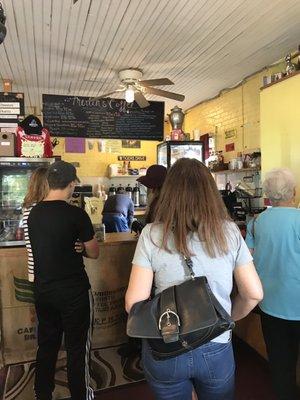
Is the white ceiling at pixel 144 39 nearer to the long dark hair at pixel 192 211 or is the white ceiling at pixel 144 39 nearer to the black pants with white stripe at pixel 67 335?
the long dark hair at pixel 192 211

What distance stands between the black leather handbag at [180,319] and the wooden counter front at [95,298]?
6.47 feet

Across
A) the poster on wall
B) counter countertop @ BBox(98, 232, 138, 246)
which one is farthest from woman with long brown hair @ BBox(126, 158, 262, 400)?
the poster on wall

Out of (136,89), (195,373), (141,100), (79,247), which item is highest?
(136,89)

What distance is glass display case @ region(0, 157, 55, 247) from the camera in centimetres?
296

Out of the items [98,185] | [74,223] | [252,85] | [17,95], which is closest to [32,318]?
[74,223]

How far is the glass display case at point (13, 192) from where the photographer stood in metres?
2.96

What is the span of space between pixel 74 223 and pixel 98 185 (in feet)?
18.9

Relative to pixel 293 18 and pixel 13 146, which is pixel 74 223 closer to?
pixel 13 146

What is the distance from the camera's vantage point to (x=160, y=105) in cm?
530

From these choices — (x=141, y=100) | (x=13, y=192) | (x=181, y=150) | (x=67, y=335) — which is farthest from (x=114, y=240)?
(x=181, y=150)

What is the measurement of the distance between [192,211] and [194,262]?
0.19m

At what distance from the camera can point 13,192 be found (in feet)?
10.9

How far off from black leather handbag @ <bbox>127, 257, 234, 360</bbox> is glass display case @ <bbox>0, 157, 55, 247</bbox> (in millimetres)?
2095

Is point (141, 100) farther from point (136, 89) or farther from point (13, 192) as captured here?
point (13, 192)
